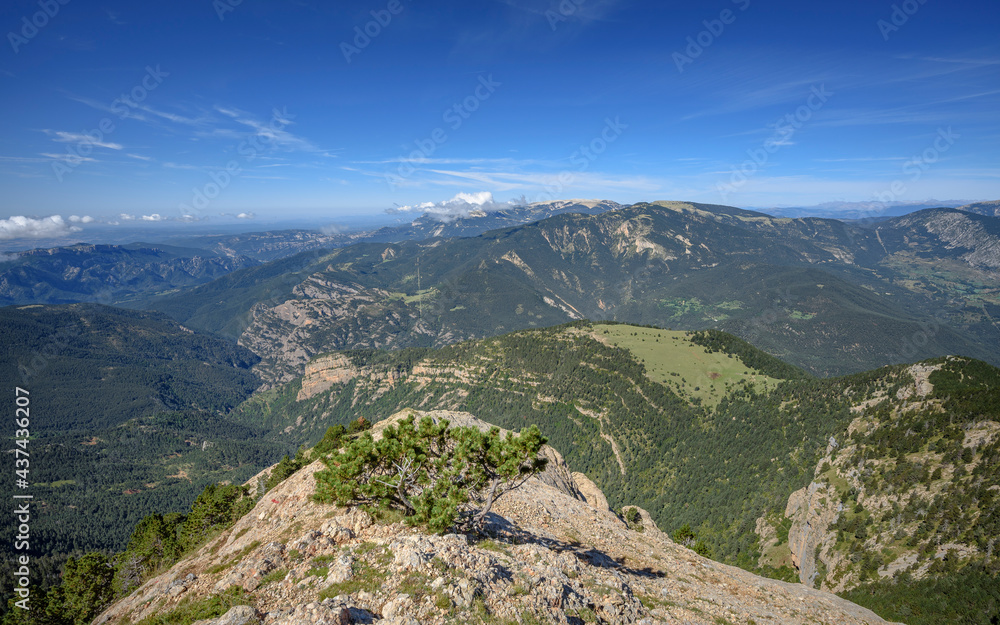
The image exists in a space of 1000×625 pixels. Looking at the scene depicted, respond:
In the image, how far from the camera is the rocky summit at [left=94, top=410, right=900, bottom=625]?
21.4 metres

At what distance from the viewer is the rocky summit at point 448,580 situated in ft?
70.3

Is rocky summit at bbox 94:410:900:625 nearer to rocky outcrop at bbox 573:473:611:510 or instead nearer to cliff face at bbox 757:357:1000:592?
rocky outcrop at bbox 573:473:611:510

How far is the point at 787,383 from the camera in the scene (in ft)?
454

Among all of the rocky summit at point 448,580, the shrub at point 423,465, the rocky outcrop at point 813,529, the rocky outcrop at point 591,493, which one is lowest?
the rocky outcrop at point 813,529

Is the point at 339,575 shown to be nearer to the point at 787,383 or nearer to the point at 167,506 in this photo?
the point at 787,383

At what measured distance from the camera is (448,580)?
22.5 meters

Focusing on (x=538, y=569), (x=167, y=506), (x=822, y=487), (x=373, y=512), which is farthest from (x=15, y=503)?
(x=822, y=487)

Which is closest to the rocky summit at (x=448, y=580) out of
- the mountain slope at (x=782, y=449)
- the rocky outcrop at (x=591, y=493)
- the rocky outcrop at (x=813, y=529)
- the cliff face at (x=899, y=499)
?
the rocky outcrop at (x=591, y=493)

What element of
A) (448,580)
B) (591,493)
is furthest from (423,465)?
(591,493)

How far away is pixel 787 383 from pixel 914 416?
5934 centimetres

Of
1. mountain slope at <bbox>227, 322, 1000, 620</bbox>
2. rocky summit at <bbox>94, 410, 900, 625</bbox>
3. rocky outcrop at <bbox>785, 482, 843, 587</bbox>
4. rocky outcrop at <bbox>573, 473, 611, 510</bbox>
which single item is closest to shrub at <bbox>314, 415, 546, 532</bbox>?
rocky summit at <bbox>94, 410, 900, 625</bbox>

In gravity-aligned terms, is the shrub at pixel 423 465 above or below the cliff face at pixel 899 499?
above

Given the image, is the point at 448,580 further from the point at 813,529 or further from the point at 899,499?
the point at 899,499

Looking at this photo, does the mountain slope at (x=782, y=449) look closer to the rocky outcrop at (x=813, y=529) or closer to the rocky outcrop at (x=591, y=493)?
the rocky outcrop at (x=813, y=529)
